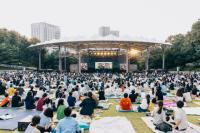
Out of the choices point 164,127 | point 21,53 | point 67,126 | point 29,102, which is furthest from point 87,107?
point 21,53

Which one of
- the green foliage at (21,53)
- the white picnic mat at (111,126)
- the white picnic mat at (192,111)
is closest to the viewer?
the white picnic mat at (111,126)

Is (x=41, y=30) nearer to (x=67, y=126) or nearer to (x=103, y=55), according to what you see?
(x=103, y=55)

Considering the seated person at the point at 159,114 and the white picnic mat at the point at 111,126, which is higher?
the seated person at the point at 159,114

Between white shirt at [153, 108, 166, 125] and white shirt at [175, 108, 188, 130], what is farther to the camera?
white shirt at [153, 108, 166, 125]

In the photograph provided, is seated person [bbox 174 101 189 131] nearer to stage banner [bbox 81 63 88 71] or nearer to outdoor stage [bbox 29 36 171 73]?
outdoor stage [bbox 29 36 171 73]

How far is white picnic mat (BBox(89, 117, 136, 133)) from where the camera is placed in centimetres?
885

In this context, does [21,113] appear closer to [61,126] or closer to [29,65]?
[61,126]

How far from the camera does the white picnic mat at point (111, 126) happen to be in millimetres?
8852

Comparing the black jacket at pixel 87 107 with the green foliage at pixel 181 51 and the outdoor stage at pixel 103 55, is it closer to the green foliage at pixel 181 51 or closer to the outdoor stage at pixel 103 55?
the outdoor stage at pixel 103 55

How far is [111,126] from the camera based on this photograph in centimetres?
941

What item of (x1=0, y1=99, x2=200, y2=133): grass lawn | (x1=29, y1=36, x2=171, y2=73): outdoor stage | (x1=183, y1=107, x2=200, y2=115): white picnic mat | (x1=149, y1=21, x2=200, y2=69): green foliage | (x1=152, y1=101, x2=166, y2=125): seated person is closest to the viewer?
(x1=152, y1=101, x2=166, y2=125): seated person

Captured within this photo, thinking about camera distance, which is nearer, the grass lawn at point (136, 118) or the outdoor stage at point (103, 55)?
the grass lawn at point (136, 118)

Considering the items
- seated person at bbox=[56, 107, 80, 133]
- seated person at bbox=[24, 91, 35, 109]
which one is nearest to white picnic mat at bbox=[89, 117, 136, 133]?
seated person at bbox=[56, 107, 80, 133]

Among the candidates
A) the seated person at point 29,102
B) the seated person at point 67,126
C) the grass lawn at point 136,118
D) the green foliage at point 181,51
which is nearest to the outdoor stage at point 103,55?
the green foliage at point 181,51
